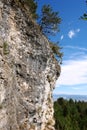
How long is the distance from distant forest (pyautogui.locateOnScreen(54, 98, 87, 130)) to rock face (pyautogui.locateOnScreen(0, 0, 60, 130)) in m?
59.2

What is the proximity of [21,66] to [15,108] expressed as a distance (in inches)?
140

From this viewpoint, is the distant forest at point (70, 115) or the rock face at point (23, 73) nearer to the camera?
the rock face at point (23, 73)

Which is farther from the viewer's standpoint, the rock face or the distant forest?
the distant forest

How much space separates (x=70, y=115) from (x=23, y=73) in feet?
248

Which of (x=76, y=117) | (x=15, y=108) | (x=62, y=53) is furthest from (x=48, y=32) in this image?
(x=76, y=117)

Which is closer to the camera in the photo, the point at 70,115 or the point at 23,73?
the point at 23,73

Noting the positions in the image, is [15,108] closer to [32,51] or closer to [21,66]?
[21,66]

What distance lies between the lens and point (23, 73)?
27781mm

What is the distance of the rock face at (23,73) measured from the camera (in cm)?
2459

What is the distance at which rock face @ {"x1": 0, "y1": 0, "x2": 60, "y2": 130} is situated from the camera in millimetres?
24594

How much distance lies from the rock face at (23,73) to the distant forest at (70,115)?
59.2 metres

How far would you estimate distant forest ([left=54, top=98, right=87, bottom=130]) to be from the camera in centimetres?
9072

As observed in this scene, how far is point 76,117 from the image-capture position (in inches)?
3984

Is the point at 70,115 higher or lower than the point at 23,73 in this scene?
lower
